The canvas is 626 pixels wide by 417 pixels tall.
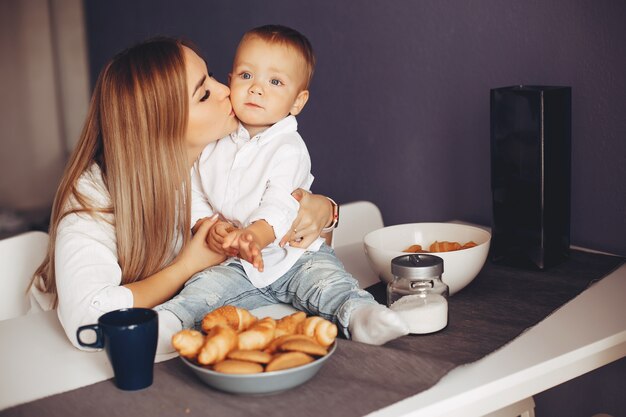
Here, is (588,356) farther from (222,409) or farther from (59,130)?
(59,130)

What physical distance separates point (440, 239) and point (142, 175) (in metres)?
0.64

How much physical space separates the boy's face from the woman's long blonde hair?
14 cm

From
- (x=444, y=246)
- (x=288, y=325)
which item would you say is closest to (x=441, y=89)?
(x=444, y=246)

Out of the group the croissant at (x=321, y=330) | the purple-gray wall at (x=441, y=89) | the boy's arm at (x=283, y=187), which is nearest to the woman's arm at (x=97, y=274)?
the boy's arm at (x=283, y=187)

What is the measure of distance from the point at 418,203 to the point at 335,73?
48 centimetres

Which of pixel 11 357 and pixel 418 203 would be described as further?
pixel 418 203

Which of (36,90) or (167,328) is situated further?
(36,90)

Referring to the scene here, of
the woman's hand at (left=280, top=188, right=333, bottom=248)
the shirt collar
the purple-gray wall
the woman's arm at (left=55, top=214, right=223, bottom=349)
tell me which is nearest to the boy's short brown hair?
the shirt collar

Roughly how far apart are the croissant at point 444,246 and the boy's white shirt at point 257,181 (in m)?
0.23

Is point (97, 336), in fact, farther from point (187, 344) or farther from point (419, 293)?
point (419, 293)

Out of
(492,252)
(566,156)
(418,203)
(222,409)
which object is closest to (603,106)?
(566,156)

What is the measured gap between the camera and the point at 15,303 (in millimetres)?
1660

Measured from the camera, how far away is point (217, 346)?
100 cm

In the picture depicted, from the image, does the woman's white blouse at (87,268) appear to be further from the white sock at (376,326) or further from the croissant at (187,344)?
the white sock at (376,326)
